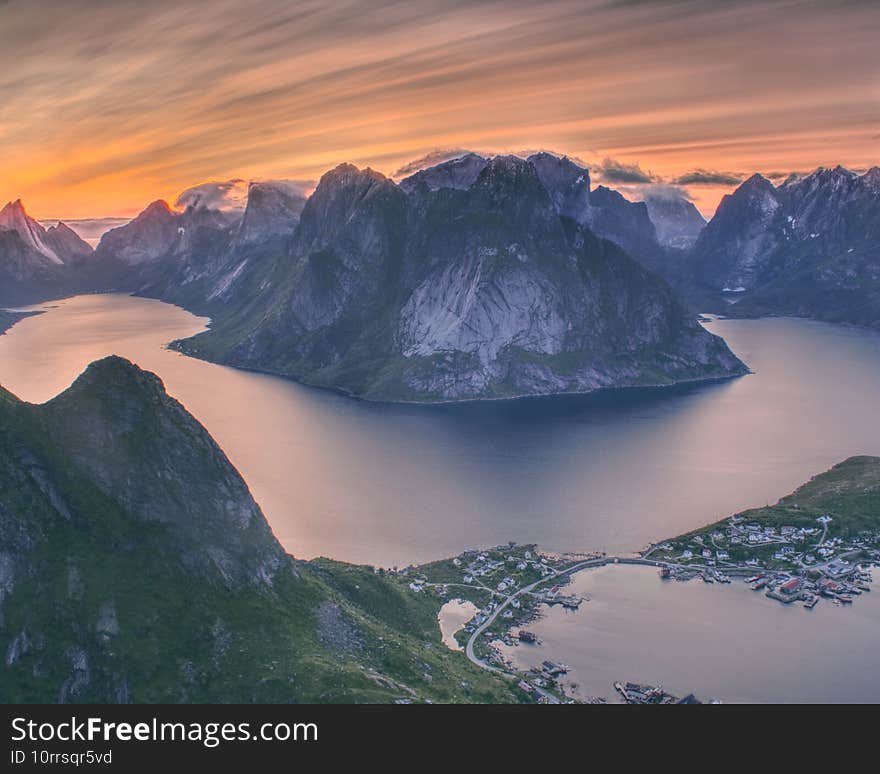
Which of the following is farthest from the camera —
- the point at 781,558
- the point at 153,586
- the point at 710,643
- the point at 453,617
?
the point at 781,558

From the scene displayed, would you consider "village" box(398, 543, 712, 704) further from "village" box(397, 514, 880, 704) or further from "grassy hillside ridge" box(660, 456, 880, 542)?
"grassy hillside ridge" box(660, 456, 880, 542)

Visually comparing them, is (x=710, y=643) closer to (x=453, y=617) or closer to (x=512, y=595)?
(x=512, y=595)

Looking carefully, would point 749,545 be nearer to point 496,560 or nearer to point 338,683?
point 496,560

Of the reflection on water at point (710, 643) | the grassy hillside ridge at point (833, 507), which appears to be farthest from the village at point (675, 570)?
the reflection on water at point (710, 643)

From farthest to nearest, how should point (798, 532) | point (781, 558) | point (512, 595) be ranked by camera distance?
point (798, 532), point (781, 558), point (512, 595)

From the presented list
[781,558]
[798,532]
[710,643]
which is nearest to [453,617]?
[710,643]

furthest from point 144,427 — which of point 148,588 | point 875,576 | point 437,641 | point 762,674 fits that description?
point 875,576

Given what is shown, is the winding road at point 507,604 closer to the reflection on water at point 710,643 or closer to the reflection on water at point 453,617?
the reflection on water at point 453,617
